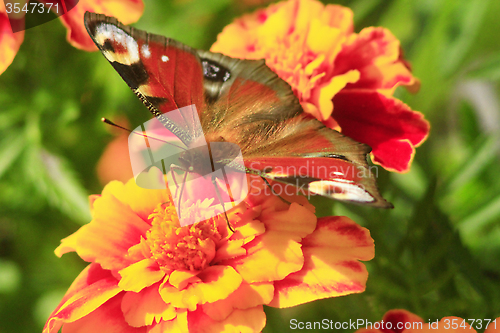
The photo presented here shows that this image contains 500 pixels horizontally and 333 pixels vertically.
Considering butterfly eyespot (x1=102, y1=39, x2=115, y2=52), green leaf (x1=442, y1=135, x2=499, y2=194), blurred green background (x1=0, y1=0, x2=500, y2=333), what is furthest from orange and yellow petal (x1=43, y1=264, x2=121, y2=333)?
green leaf (x1=442, y1=135, x2=499, y2=194)

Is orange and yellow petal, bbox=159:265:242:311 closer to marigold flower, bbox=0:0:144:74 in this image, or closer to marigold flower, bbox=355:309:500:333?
marigold flower, bbox=355:309:500:333

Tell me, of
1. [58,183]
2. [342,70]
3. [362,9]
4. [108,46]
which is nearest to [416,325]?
[342,70]

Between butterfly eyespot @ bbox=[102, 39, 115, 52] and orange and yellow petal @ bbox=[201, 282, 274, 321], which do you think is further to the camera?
butterfly eyespot @ bbox=[102, 39, 115, 52]

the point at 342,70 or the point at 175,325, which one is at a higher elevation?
the point at 342,70

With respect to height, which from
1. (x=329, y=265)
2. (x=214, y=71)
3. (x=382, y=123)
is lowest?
(x=329, y=265)

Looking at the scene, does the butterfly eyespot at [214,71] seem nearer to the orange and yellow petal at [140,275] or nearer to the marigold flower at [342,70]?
the marigold flower at [342,70]

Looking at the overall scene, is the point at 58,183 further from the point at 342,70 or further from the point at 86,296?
the point at 342,70

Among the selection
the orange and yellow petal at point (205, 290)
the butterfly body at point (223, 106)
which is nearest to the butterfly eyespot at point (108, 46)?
the butterfly body at point (223, 106)
